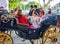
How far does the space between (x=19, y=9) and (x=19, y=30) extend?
0.25 meters

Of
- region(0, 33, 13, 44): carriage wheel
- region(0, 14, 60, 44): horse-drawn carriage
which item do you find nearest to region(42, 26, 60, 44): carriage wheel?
region(0, 14, 60, 44): horse-drawn carriage

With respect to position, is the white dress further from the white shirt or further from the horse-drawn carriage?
the white shirt

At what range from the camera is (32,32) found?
2.63 metres

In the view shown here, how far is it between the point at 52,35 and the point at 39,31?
6.5 inches

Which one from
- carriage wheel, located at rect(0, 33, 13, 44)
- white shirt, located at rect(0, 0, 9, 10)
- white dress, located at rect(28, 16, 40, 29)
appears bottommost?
carriage wheel, located at rect(0, 33, 13, 44)

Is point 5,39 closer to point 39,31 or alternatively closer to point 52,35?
point 39,31

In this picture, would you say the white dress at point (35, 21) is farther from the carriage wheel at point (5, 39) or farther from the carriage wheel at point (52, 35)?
the carriage wheel at point (5, 39)

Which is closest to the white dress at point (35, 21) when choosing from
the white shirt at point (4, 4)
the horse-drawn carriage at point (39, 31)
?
the horse-drawn carriage at point (39, 31)

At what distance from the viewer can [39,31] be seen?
2.63 meters

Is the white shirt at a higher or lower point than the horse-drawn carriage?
higher

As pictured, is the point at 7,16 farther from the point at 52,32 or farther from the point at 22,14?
the point at 52,32

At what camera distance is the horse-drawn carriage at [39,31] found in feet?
8.51

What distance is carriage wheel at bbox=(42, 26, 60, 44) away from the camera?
104 inches

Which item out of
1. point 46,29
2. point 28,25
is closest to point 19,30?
point 28,25
